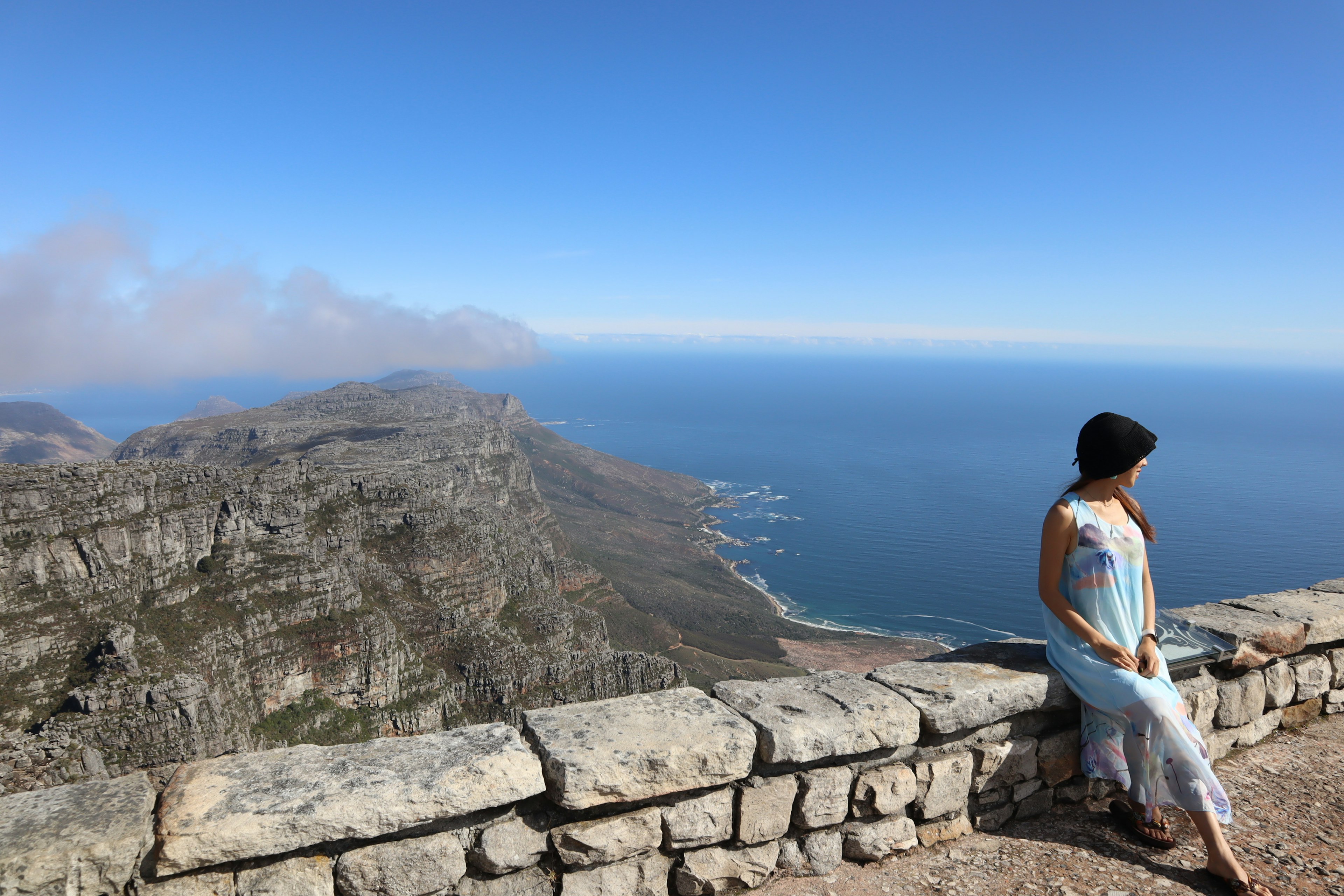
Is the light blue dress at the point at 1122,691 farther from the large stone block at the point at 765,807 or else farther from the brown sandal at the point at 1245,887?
the large stone block at the point at 765,807

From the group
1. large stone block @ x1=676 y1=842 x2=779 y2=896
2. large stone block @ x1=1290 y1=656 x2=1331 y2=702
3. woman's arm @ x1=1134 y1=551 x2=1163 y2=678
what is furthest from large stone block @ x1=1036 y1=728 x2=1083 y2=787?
large stone block @ x1=1290 y1=656 x2=1331 y2=702

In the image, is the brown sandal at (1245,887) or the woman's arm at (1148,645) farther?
the woman's arm at (1148,645)

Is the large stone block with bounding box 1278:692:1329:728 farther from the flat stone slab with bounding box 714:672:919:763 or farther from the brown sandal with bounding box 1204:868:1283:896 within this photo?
the flat stone slab with bounding box 714:672:919:763

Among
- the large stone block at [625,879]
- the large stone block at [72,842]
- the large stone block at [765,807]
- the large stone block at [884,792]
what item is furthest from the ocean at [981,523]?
the large stone block at [72,842]

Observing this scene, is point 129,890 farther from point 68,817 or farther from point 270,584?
point 270,584

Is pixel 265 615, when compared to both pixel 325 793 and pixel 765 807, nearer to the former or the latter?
pixel 325 793
